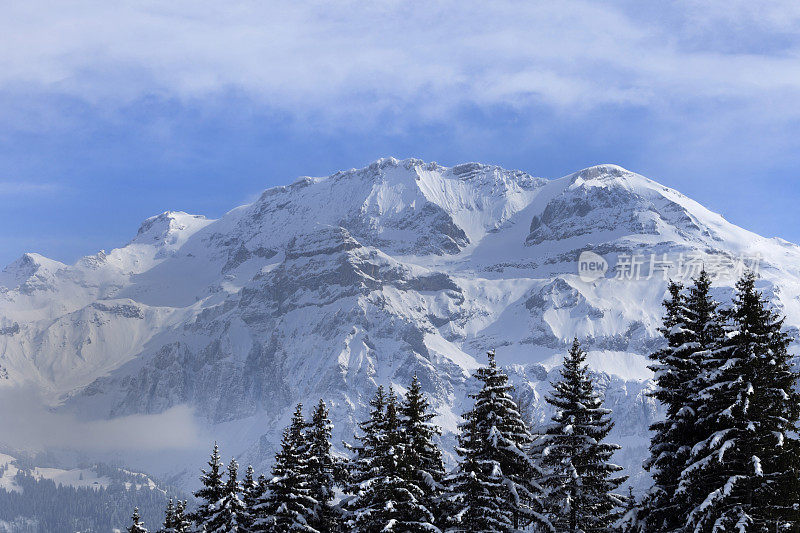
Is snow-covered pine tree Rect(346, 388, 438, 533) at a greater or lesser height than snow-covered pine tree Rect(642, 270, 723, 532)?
lesser

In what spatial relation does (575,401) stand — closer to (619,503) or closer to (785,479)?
(619,503)

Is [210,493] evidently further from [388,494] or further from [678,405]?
[678,405]

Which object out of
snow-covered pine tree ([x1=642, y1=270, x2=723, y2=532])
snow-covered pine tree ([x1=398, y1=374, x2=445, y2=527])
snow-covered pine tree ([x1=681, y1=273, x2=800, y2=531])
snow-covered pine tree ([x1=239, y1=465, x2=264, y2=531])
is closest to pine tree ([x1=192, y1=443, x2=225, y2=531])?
snow-covered pine tree ([x1=239, y1=465, x2=264, y2=531])

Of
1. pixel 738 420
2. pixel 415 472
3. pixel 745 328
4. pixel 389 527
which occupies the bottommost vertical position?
pixel 389 527

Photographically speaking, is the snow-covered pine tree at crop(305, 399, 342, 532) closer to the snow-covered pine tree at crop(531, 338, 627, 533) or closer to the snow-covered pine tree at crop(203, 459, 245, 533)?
the snow-covered pine tree at crop(203, 459, 245, 533)

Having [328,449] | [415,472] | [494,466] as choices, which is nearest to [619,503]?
[494,466]

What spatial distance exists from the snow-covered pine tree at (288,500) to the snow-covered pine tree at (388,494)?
4.01 metres

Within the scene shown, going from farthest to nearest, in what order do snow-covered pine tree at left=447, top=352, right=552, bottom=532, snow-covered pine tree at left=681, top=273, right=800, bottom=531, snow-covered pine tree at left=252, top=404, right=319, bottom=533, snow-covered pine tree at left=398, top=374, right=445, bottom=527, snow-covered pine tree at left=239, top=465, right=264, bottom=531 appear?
1. snow-covered pine tree at left=239, top=465, right=264, bottom=531
2. snow-covered pine tree at left=252, top=404, right=319, bottom=533
3. snow-covered pine tree at left=398, top=374, right=445, bottom=527
4. snow-covered pine tree at left=447, top=352, right=552, bottom=532
5. snow-covered pine tree at left=681, top=273, right=800, bottom=531

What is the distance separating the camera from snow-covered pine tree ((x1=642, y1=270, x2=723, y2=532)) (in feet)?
117

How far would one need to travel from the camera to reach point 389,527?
3928cm

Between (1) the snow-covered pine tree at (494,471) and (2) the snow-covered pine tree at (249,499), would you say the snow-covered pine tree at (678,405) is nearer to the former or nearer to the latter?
(1) the snow-covered pine tree at (494,471)

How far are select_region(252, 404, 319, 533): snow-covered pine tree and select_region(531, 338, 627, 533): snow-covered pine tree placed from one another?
495 inches

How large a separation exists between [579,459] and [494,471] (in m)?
4.11

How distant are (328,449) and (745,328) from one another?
81.8 feet
